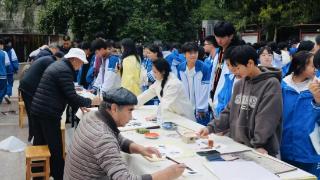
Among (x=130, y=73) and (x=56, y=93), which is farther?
(x=130, y=73)

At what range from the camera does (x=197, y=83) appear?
561 centimetres

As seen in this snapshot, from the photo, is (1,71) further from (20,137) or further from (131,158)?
(131,158)

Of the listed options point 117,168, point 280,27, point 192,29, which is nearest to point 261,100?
point 117,168

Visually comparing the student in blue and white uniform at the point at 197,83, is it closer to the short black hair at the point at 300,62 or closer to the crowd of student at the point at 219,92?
the crowd of student at the point at 219,92

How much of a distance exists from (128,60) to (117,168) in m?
4.02

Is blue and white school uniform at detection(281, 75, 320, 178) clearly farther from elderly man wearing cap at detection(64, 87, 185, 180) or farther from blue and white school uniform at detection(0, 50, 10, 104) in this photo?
blue and white school uniform at detection(0, 50, 10, 104)

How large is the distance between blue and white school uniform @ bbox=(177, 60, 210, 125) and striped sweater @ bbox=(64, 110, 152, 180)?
2993mm

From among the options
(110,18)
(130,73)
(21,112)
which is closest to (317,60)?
(130,73)

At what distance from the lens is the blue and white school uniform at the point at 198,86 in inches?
219

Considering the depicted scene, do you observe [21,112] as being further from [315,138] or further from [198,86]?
[315,138]

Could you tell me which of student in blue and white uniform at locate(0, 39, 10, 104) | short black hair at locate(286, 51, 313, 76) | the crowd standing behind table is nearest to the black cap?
the crowd standing behind table

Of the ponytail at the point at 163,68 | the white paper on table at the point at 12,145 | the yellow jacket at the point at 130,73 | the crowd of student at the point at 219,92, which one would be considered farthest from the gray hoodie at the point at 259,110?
the white paper on table at the point at 12,145

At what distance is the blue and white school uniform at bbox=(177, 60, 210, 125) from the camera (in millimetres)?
5570

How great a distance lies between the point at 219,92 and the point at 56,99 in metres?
1.76
